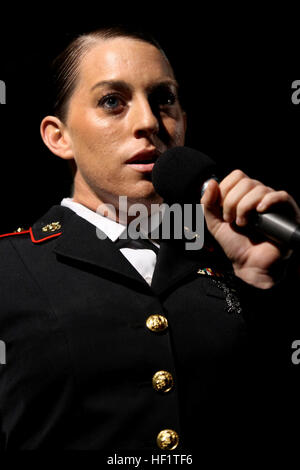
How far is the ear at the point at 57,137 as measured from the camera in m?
1.38

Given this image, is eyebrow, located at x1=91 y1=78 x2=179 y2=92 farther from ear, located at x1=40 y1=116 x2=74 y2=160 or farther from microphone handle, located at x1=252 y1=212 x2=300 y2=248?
microphone handle, located at x1=252 y1=212 x2=300 y2=248

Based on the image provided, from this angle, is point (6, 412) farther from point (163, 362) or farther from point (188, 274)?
point (188, 274)

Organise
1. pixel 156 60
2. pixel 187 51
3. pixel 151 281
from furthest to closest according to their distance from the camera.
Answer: pixel 187 51
pixel 156 60
pixel 151 281

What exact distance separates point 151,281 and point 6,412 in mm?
426

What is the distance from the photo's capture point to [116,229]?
1.25m

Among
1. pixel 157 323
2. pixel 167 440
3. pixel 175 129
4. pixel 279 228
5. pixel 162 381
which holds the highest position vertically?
pixel 175 129

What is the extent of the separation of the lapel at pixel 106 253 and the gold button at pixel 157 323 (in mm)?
81

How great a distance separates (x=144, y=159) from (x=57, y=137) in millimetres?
355

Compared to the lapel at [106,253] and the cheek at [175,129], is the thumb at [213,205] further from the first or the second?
the cheek at [175,129]

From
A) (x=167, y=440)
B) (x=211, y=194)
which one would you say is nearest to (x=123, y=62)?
(x=211, y=194)

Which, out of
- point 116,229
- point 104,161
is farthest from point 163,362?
point 104,161

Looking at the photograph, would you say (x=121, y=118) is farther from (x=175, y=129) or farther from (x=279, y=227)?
(x=279, y=227)

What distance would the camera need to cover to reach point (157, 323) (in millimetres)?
1049
